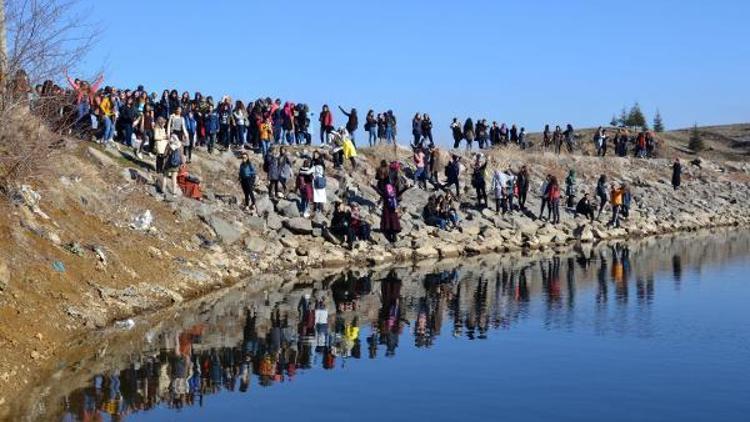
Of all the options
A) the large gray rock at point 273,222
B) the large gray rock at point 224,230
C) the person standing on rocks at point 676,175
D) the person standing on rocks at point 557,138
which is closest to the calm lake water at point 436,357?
the large gray rock at point 224,230

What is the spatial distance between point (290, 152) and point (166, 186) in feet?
28.6

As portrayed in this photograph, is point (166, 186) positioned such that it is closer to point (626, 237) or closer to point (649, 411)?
point (649, 411)

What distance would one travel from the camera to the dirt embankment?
16.9 metres

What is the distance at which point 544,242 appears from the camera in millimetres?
36688

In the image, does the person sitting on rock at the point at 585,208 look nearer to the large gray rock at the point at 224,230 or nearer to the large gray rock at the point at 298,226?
the large gray rock at the point at 298,226

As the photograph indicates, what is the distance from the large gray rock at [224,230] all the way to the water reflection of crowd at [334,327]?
328cm

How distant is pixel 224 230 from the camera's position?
27.2 meters

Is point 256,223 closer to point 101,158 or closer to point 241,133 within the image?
point 101,158

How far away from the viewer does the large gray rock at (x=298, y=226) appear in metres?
29.4

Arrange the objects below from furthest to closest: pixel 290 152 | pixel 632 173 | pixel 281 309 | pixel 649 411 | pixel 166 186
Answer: pixel 632 173 → pixel 290 152 → pixel 166 186 → pixel 281 309 → pixel 649 411

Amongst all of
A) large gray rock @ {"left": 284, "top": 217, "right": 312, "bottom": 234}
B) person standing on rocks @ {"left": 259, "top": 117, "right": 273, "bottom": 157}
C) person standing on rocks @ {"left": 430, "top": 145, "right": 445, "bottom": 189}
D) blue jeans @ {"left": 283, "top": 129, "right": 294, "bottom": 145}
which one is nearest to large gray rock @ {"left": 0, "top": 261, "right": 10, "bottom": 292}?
large gray rock @ {"left": 284, "top": 217, "right": 312, "bottom": 234}

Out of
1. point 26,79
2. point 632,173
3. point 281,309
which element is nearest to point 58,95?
point 26,79

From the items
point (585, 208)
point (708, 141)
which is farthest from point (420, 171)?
point (708, 141)

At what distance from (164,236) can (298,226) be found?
18.6ft
